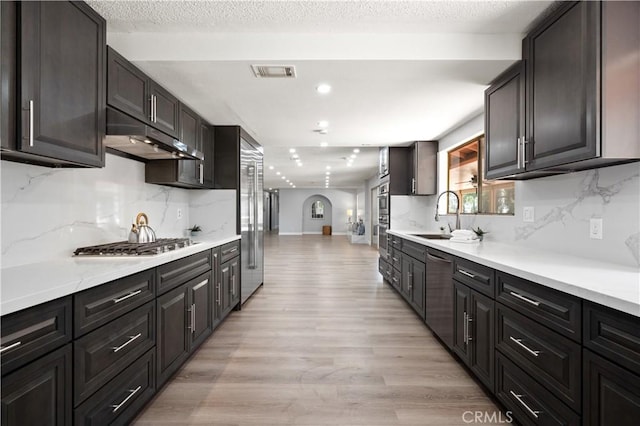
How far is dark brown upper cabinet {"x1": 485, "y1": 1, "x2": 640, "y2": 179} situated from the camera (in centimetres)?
151

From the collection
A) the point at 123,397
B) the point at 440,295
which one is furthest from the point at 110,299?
the point at 440,295

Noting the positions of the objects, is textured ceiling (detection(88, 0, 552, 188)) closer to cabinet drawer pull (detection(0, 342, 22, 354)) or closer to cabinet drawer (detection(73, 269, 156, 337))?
cabinet drawer (detection(73, 269, 156, 337))

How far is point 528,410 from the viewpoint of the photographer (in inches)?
61.0

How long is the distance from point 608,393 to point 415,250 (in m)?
2.39

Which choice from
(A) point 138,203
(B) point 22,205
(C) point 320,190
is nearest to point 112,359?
(B) point 22,205

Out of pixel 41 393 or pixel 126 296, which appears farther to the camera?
pixel 126 296

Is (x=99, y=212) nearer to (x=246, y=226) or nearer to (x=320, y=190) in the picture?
(x=246, y=226)

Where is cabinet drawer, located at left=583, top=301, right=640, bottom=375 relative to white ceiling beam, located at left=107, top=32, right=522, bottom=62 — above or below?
below

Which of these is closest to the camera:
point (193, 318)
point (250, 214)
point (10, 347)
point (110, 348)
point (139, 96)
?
point (10, 347)

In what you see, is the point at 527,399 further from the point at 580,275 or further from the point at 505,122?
the point at 505,122

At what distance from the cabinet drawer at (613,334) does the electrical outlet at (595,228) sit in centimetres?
97

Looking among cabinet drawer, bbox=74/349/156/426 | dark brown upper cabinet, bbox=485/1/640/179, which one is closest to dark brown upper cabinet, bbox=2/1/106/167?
cabinet drawer, bbox=74/349/156/426

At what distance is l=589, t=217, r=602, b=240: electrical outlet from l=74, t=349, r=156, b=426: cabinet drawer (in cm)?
280

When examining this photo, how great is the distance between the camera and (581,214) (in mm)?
2039
